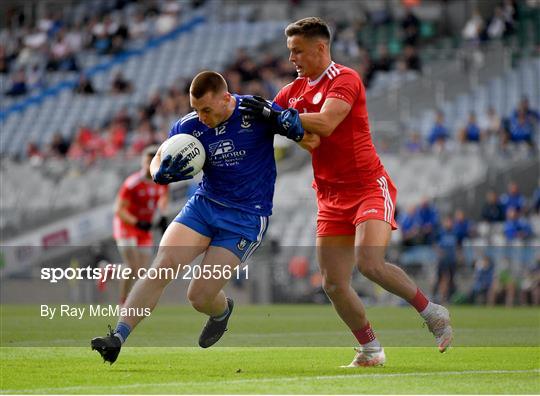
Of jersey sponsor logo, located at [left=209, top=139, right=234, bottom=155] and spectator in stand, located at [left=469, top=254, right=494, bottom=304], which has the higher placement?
jersey sponsor logo, located at [left=209, top=139, right=234, bottom=155]

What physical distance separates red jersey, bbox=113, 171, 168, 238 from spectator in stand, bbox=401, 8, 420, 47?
52.7 feet

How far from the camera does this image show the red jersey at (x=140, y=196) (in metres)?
18.4

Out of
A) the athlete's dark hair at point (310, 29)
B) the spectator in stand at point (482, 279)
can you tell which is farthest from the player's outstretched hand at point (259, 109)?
the spectator in stand at point (482, 279)

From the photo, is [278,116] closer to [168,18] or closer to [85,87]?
[85,87]

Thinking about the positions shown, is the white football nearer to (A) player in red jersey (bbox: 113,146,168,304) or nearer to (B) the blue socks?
(B) the blue socks

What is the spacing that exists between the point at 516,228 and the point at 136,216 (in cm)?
871

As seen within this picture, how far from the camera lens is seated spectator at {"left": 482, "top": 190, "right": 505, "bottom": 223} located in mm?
25344

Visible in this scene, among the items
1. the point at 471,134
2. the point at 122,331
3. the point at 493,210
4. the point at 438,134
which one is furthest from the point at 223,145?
the point at 438,134

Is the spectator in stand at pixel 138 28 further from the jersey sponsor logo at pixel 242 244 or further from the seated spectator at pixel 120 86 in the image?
the jersey sponsor logo at pixel 242 244

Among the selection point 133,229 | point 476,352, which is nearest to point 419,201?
point 133,229

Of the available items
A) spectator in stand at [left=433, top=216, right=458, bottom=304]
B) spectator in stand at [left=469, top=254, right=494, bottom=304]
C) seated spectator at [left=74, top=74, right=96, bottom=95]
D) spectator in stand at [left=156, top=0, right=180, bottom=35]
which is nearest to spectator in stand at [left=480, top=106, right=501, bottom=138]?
spectator in stand at [left=433, top=216, right=458, bottom=304]

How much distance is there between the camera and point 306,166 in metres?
29.0

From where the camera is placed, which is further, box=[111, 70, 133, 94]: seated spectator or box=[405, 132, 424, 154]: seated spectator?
box=[111, 70, 133, 94]: seated spectator

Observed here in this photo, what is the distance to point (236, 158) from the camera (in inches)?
409
